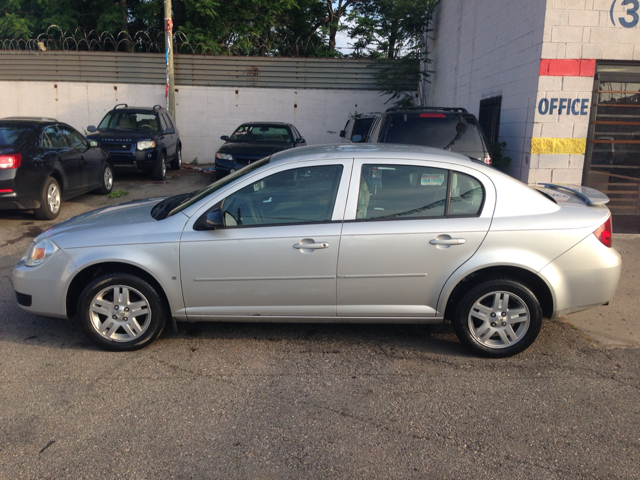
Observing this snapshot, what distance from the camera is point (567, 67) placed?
28.1 ft

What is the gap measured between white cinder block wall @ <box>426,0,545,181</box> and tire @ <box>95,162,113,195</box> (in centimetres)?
791

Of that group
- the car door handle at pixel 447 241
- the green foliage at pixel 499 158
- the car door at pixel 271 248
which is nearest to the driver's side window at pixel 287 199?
the car door at pixel 271 248

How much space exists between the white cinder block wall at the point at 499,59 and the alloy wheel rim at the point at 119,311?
683 cm

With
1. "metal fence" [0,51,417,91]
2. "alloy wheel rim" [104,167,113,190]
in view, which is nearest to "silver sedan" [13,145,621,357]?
"alloy wheel rim" [104,167,113,190]

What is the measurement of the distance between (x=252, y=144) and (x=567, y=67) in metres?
6.64

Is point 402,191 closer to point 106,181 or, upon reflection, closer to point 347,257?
point 347,257

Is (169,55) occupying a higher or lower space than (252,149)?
higher

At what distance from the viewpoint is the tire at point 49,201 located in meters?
8.88

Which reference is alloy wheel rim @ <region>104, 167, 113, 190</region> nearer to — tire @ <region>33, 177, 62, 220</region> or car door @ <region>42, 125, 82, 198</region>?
car door @ <region>42, 125, 82, 198</region>

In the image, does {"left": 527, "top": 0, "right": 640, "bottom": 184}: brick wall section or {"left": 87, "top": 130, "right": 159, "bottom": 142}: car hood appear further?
{"left": 87, "top": 130, "right": 159, "bottom": 142}: car hood

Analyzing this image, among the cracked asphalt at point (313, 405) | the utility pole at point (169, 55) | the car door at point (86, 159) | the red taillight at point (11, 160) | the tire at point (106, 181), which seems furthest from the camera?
the utility pole at point (169, 55)

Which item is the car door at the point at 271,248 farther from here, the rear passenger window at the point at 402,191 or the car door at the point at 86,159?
the car door at the point at 86,159

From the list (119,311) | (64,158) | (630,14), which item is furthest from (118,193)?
(630,14)

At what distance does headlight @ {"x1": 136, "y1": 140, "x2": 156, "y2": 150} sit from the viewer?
1277 cm
